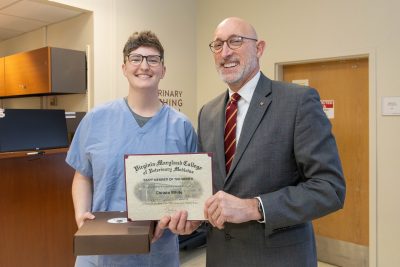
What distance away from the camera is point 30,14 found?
3.47 meters

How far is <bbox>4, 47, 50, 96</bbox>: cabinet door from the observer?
3164mm

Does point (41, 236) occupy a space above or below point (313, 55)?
below

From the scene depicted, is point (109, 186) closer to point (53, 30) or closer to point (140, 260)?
point (140, 260)

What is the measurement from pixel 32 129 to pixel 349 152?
2625 millimetres

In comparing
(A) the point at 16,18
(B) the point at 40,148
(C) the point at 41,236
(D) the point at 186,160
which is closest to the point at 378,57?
(D) the point at 186,160

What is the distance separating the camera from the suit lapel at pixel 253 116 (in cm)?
114

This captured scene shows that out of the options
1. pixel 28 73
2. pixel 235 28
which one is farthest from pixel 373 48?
pixel 28 73

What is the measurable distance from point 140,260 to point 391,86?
244 cm

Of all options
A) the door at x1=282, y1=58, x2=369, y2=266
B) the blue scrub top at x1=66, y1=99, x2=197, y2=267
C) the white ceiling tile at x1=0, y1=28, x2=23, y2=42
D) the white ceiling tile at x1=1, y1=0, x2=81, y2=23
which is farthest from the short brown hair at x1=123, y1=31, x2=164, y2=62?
the white ceiling tile at x1=0, y1=28, x2=23, y2=42

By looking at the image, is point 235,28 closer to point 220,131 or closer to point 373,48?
point 220,131

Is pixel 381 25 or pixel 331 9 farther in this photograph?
pixel 331 9

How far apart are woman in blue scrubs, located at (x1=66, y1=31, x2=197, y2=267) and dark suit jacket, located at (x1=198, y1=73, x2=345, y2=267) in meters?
0.23

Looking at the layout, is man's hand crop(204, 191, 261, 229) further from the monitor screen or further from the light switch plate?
the light switch plate

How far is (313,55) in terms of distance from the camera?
3.25 meters
